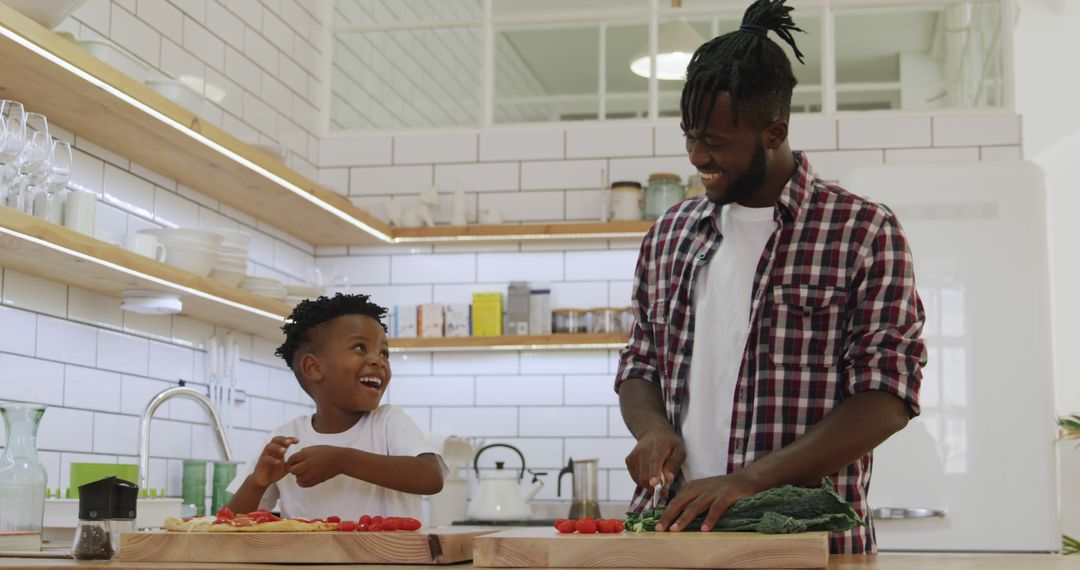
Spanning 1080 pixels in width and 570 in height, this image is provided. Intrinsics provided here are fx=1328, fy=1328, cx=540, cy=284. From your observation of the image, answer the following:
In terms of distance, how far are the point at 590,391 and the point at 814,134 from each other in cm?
112

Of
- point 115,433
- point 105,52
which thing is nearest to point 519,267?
Answer: point 115,433

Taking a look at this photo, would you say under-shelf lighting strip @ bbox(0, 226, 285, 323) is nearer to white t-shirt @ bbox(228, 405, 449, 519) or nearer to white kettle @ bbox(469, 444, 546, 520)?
white t-shirt @ bbox(228, 405, 449, 519)

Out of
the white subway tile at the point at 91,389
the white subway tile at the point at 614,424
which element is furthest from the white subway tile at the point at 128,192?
the white subway tile at the point at 614,424

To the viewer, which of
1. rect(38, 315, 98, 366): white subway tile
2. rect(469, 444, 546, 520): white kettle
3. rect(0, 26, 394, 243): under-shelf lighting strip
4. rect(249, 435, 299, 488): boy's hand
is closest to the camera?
rect(249, 435, 299, 488): boy's hand

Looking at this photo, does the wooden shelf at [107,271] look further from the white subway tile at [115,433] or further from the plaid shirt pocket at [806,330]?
the plaid shirt pocket at [806,330]

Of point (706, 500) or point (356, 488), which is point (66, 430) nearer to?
point (356, 488)

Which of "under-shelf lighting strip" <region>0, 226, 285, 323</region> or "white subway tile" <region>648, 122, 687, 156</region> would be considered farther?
"white subway tile" <region>648, 122, 687, 156</region>

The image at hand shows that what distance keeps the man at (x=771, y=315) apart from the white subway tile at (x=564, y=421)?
8.17 feet

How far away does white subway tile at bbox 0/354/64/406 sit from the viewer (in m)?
2.84

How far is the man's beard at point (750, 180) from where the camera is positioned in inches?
70.3

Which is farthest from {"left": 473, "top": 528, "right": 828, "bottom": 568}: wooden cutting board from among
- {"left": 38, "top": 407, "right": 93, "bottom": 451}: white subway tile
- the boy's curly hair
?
{"left": 38, "top": 407, "right": 93, "bottom": 451}: white subway tile

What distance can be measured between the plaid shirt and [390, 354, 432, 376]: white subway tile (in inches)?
110

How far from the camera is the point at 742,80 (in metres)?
1.76

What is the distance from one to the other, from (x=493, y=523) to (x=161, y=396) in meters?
1.35
